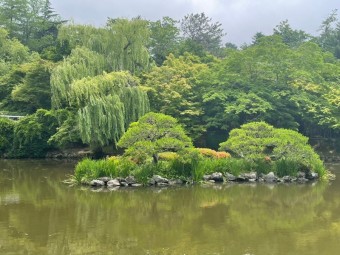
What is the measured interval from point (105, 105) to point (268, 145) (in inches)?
303

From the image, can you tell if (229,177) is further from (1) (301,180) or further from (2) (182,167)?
(1) (301,180)

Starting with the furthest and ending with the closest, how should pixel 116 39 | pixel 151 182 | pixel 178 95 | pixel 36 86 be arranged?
pixel 36 86 → pixel 116 39 → pixel 178 95 → pixel 151 182

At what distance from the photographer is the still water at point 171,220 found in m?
7.65

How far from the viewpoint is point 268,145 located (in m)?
14.6

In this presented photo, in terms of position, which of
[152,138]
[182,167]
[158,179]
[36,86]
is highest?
[36,86]

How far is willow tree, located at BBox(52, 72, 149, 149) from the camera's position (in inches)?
736

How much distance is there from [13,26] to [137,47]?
22.9m

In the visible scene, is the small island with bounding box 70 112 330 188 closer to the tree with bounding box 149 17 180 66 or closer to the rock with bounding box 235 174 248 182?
the rock with bounding box 235 174 248 182

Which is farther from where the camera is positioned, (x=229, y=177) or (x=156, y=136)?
(x=229, y=177)

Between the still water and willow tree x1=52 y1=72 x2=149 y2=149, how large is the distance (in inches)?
182

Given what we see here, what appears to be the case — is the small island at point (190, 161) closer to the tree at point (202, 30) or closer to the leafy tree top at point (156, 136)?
the leafy tree top at point (156, 136)

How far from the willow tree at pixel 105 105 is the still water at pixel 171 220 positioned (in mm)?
4612

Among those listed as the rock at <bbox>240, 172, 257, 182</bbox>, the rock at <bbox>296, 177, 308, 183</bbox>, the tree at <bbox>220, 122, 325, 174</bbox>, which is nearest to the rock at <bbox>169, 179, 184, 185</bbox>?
the tree at <bbox>220, 122, 325, 174</bbox>

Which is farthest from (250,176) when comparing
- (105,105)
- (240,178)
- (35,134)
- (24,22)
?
(24,22)
